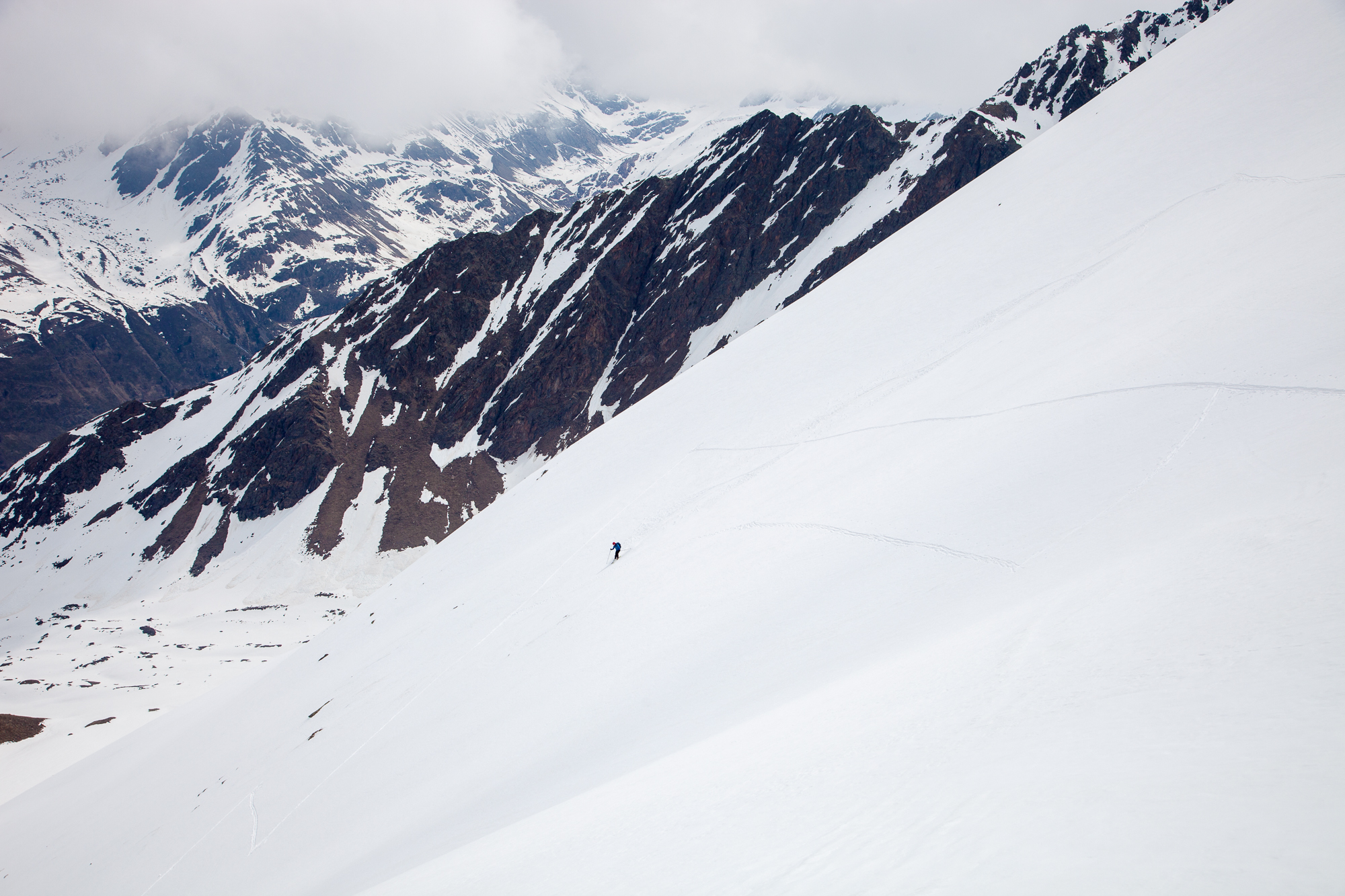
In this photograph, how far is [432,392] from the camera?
9731 centimetres

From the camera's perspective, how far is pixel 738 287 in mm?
95125

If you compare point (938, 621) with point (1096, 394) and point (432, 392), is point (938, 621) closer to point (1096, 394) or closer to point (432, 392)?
point (1096, 394)

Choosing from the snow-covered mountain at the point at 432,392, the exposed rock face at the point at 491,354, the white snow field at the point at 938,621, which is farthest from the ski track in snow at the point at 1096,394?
the exposed rock face at the point at 491,354

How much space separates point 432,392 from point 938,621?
98.8 m

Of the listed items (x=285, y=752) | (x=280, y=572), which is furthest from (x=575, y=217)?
(x=285, y=752)

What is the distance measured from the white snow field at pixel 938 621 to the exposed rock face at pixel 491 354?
59.4 m

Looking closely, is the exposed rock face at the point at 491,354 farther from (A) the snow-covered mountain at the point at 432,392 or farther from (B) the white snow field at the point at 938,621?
(B) the white snow field at the point at 938,621

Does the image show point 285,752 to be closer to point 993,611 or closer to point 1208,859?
point 993,611

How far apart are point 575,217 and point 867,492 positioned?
110 m

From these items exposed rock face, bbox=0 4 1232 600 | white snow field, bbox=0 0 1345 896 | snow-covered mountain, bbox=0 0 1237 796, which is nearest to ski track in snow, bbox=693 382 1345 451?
white snow field, bbox=0 0 1345 896

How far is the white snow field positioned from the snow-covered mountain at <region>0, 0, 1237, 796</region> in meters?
50.5

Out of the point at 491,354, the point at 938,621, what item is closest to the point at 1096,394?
the point at 938,621

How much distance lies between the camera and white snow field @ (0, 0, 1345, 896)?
174 inches

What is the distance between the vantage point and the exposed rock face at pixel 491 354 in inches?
3334
